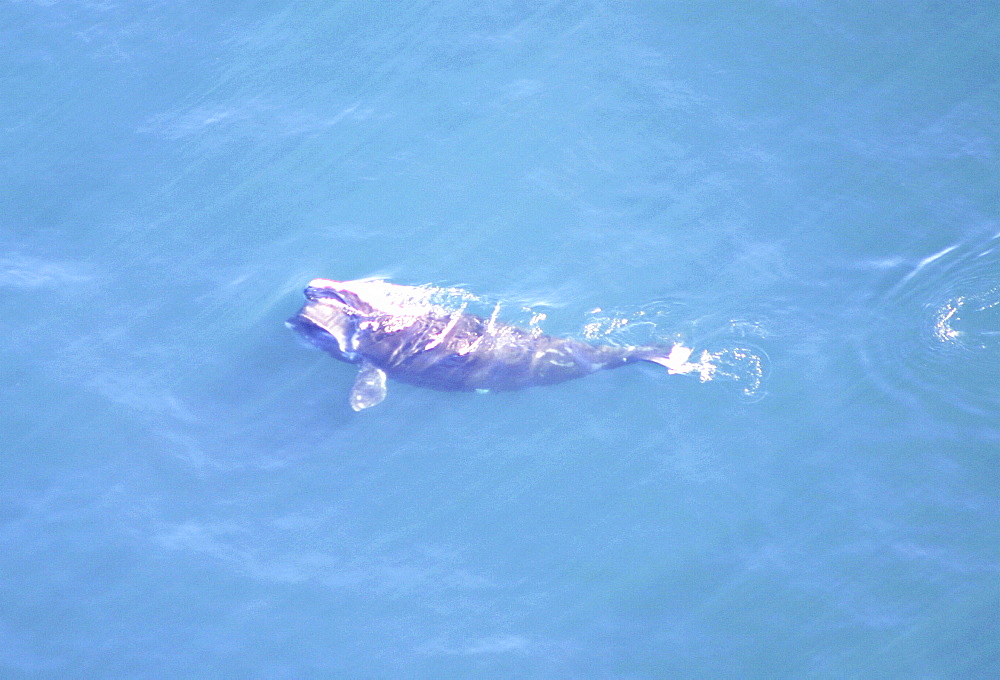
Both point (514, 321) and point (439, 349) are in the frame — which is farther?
point (514, 321)

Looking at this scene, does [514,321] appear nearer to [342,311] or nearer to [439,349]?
[439,349]

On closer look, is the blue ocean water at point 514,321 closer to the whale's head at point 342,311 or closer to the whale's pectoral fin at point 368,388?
the whale's pectoral fin at point 368,388

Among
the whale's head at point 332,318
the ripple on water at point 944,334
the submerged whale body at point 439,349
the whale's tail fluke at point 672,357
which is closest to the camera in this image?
the ripple on water at point 944,334

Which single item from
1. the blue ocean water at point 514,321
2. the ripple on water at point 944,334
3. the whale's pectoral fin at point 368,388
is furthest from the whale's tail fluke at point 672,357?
the whale's pectoral fin at point 368,388

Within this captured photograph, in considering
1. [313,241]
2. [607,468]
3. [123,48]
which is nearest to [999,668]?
[607,468]

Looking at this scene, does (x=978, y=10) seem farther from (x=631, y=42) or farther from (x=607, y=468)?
(x=607, y=468)

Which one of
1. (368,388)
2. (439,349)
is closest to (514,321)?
(439,349)

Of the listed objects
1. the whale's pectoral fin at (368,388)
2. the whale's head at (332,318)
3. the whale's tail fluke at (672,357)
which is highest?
the whale's head at (332,318)
